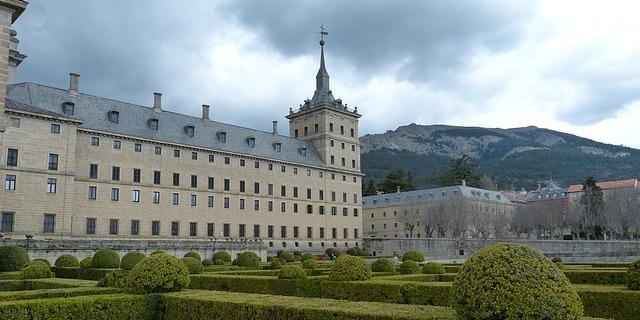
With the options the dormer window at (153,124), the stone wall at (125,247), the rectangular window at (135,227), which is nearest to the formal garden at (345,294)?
the stone wall at (125,247)

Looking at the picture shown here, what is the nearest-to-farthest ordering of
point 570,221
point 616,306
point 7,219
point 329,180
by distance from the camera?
point 616,306, point 7,219, point 329,180, point 570,221

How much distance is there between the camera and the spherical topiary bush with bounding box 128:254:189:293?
11875 mm

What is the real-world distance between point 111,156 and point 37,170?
6.71 metres

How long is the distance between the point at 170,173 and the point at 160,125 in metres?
4.54

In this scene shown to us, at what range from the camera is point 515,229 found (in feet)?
266

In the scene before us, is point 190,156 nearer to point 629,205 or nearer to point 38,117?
point 38,117

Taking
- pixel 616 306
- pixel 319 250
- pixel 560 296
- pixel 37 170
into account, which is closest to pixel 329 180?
pixel 319 250

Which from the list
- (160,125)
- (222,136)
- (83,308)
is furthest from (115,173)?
(83,308)

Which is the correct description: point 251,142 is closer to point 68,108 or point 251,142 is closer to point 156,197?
point 156,197

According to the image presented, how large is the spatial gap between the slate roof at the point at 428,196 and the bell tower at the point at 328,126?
24.3m

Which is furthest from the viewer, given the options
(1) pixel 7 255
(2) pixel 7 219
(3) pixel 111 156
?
(3) pixel 111 156

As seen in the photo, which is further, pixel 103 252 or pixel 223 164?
pixel 223 164

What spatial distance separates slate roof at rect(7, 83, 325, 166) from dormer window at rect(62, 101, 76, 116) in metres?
0.29

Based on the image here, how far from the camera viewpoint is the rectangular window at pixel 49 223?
38.3 metres
